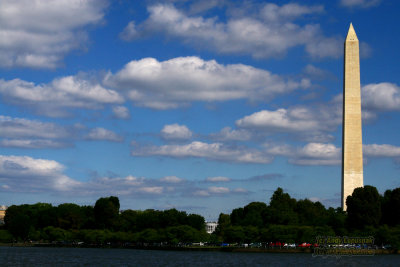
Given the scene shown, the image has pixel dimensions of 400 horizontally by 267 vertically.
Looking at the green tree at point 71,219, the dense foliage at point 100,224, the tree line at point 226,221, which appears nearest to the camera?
the tree line at point 226,221

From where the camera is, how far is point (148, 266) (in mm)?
65375

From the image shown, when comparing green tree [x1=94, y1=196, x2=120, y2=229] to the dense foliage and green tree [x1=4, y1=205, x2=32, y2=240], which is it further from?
green tree [x1=4, y1=205, x2=32, y2=240]

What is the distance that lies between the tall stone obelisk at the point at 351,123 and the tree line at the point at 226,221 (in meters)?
3.82

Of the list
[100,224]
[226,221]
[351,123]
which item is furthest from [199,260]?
[226,221]

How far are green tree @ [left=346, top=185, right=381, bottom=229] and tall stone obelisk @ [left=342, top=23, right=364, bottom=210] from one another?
3559 millimetres

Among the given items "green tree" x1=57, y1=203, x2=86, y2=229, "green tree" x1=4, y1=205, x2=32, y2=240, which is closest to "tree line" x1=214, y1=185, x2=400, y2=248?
"green tree" x1=57, y1=203, x2=86, y2=229

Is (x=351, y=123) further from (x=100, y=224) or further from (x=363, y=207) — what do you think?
(x=100, y=224)

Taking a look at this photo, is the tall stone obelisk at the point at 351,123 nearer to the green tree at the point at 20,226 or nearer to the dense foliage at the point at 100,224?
the dense foliage at the point at 100,224

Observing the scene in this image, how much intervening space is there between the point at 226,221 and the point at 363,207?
220 feet

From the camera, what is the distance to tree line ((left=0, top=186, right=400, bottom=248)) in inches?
3625

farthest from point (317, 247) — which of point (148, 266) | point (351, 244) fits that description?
point (148, 266)

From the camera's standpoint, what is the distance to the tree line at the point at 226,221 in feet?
302

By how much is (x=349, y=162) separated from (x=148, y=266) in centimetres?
4195

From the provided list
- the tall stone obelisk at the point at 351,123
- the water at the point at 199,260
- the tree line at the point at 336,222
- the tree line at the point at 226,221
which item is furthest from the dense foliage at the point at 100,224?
the tall stone obelisk at the point at 351,123
